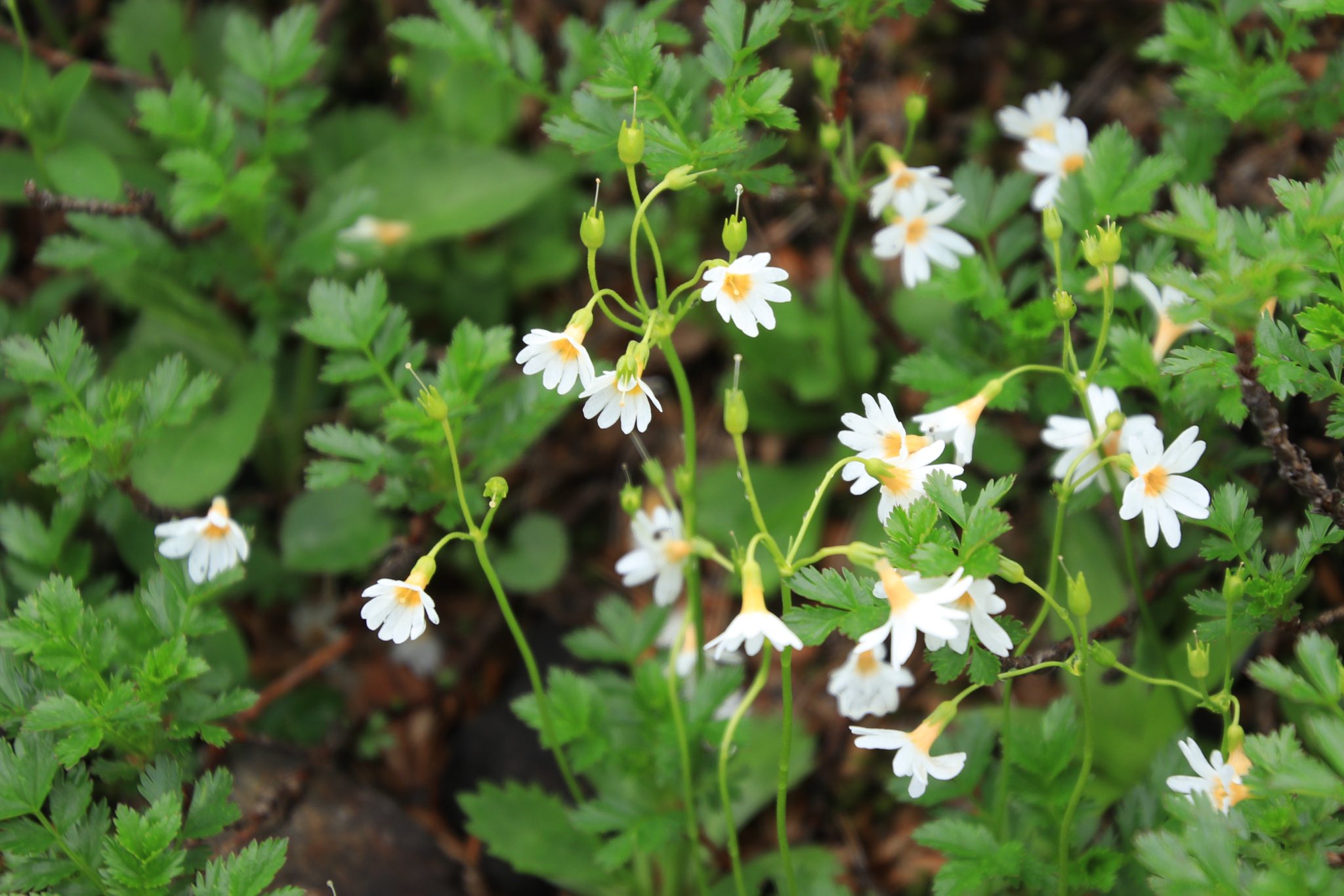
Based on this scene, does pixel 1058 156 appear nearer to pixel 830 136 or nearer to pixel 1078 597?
pixel 830 136

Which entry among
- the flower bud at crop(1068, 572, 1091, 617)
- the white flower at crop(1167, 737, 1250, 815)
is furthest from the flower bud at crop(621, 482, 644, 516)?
the white flower at crop(1167, 737, 1250, 815)

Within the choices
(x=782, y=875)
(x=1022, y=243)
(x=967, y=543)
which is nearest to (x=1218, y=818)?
(x=967, y=543)

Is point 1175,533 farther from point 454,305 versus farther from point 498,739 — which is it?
point 454,305

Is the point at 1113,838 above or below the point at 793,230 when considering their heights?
below

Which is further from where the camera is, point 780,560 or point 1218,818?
point 780,560

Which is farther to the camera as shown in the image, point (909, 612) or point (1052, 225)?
point (1052, 225)

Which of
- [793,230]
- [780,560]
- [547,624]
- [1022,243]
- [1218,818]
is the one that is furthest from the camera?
[793,230]

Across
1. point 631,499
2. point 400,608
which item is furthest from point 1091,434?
point 400,608

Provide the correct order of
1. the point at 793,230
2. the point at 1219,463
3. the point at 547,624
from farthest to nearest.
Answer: the point at 793,230, the point at 547,624, the point at 1219,463
